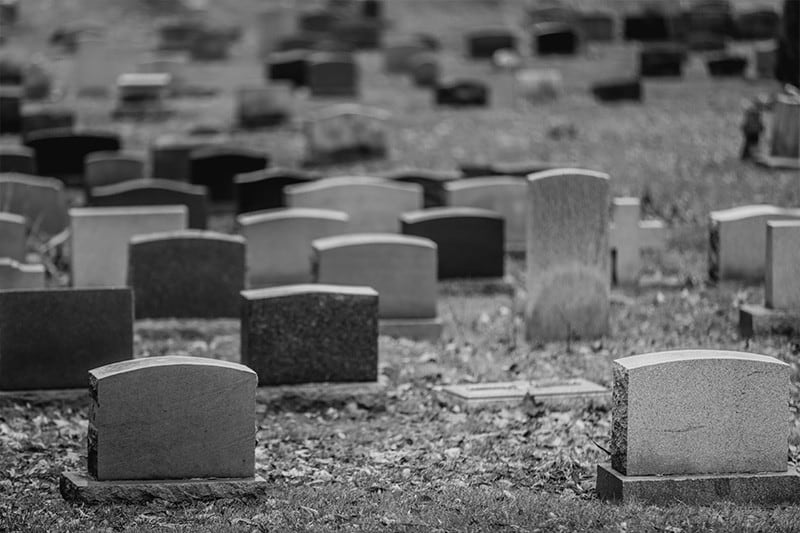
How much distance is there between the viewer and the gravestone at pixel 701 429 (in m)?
7.13

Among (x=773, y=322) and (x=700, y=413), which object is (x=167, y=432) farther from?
(x=773, y=322)

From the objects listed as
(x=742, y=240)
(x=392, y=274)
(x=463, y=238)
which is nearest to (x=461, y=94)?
(x=463, y=238)

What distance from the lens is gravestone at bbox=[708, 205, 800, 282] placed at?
1309 centimetres

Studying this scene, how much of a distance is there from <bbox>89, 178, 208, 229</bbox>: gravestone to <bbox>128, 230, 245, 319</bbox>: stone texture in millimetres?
3459

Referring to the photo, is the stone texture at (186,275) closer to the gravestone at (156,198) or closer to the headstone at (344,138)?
the gravestone at (156,198)

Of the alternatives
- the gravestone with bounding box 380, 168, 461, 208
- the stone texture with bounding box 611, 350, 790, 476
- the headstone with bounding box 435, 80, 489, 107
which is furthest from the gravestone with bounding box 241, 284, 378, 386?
the headstone with bounding box 435, 80, 489, 107

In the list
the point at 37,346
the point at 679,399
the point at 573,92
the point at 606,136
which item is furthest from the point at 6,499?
the point at 573,92

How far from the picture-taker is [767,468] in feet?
24.0

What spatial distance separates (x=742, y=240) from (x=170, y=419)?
24.6 ft

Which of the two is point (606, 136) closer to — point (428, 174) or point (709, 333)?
point (428, 174)

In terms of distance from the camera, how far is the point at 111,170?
18141 mm

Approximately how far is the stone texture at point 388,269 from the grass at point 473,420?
47cm

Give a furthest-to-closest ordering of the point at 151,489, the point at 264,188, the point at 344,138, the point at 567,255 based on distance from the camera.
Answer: the point at 344,138 → the point at 264,188 → the point at 567,255 → the point at 151,489

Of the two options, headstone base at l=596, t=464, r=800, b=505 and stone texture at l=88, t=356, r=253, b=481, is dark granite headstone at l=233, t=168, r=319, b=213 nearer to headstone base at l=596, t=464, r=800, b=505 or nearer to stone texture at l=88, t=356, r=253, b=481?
stone texture at l=88, t=356, r=253, b=481
